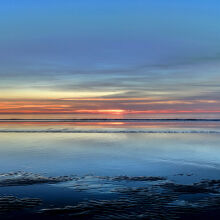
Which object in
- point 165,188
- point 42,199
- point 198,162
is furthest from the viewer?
point 198,162

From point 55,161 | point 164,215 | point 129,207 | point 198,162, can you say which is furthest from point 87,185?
point 198,162

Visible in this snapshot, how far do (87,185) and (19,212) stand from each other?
267 centimetres

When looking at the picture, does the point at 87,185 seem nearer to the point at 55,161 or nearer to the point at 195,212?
the point at 195,212

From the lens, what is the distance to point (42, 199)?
6.92 meters

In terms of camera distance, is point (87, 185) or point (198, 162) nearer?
point (87, 185)

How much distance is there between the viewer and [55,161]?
12.4 meters

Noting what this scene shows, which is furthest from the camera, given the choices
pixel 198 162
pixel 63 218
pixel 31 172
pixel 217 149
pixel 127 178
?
pixel 217 149

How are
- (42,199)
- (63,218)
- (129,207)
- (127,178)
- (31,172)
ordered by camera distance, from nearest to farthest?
(63,218)
(129,207)
(42,199)
(127,178)
(31,172)

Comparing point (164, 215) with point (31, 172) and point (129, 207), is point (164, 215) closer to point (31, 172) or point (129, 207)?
point (129, 207)

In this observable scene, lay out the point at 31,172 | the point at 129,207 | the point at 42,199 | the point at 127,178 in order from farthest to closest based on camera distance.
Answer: the point at 31,172 → the point at 127,178 → the point at 42,199 → the point at 129,207

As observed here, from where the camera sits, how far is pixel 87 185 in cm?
834

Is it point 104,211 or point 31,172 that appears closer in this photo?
point 104,211

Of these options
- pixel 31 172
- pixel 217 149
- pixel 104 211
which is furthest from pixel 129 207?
pixel 217 149

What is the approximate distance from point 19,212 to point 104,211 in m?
1.87
